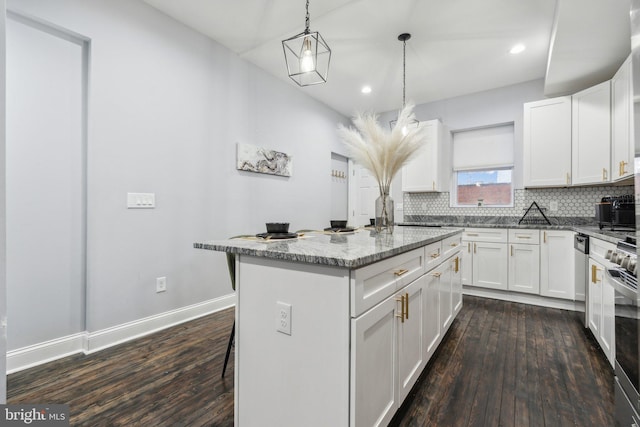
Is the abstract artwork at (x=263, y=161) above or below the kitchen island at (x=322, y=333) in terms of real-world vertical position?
above

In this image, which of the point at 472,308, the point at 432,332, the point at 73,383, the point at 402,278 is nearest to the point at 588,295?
the point at 472,308

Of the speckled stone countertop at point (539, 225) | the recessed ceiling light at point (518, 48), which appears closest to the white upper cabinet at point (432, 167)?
the speckled stone countertop at point (539, 225)

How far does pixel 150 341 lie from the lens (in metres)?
2.38

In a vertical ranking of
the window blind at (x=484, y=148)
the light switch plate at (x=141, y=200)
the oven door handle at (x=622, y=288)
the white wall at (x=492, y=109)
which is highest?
the white wall at (x=492, y=109)

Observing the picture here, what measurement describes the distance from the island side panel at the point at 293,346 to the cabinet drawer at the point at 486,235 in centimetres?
326

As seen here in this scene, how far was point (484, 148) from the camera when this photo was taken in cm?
435

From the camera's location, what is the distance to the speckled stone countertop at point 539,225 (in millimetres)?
2246

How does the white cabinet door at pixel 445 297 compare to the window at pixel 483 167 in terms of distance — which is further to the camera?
the window at pixel 483 167

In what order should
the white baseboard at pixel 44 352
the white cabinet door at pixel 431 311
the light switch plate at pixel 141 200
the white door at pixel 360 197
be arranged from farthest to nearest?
the white door at pixel 360 197
the light switch plate at pixel 141 200
the white baseboard at pixel 44 352
the white cabinet door at pixel 431 311

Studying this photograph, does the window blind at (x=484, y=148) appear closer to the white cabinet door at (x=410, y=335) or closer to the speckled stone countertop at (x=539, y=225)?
the speckled stone countertop at (x=539, y=225)

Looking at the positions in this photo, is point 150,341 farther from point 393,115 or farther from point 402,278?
point 393,115

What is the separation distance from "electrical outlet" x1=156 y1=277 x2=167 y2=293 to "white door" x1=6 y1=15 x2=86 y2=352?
528 millimetres

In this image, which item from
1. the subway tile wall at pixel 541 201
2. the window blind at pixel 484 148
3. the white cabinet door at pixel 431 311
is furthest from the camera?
the window blind at pixel 484 148

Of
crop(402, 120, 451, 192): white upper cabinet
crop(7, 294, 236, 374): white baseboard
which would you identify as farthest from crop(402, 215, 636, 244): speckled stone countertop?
crop(7, 294, 236, 374): white baseboard
